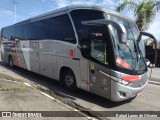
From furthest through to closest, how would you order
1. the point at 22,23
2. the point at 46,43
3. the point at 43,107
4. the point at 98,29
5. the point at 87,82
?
the point at 22,23
the point at 46,43
the point at 87,82
the point at 98,29
the point at 43,107

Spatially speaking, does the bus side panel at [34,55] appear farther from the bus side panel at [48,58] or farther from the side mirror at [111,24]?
the side mirror at [111,24]

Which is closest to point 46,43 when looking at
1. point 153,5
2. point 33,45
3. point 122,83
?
point 33,45

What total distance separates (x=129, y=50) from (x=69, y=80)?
2.79m

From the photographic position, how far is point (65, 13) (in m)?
8.85

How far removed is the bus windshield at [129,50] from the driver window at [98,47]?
372 millimetres

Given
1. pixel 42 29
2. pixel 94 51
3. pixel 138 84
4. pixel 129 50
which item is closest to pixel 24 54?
pixel 42 29

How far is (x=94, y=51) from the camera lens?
288 inches

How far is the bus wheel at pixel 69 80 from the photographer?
8617 mm

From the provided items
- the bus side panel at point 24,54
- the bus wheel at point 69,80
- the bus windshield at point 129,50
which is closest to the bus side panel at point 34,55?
the bus side panel at point 24,54

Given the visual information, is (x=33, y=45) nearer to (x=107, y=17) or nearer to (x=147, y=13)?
(x=107, y=17)

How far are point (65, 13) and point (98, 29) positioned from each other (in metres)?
2.24

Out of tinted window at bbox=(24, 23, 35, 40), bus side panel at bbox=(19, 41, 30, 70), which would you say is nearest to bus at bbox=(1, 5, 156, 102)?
tinted window at bbox=(24, 23, 35, 40)

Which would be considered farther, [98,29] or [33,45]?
[33,45]

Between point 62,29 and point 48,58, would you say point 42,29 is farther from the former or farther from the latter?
point 62,29
